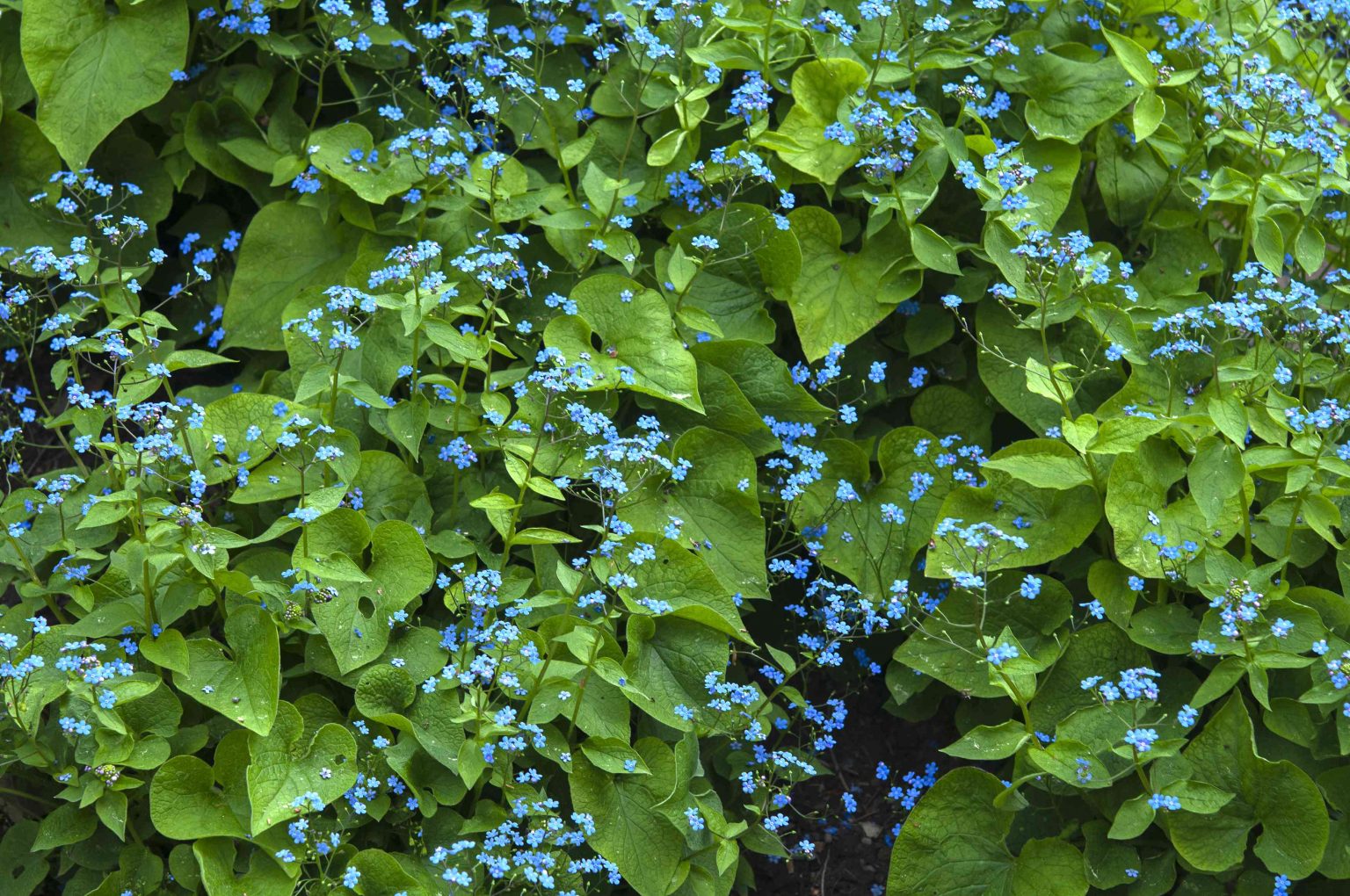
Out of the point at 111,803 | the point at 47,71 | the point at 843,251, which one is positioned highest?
the point at 47,71

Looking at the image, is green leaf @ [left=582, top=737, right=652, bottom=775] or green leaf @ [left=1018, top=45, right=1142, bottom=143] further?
green leaf @ [left=1018, top=45, right=1142, bottom=143]

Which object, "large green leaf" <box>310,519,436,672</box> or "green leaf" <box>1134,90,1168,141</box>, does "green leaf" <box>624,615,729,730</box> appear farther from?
"green leaf" <box>1134,90,1168,141</box>

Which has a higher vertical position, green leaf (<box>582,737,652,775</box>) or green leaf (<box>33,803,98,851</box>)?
green leaf (<box>582,737,652,775</box>)

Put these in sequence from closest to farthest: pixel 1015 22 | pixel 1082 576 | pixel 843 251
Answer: pixel 1082 576
pixel 843 251
pixel 1015 22

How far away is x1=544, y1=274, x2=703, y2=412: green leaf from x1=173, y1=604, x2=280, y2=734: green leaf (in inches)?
38.7

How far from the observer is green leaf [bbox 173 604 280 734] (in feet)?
9.25

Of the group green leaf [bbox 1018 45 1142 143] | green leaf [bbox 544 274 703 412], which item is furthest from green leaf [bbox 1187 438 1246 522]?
green leaf [bbox 544 274 703 412]

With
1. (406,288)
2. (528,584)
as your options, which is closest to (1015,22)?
(406,288)

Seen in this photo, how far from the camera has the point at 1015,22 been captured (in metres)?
4.08

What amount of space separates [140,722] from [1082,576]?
7.64 ft

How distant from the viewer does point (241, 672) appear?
2912 mm

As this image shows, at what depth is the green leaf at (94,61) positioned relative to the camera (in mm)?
3799

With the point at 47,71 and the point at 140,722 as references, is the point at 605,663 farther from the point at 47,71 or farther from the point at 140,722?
the point at 47,71

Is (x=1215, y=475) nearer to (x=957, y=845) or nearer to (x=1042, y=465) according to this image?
(x=1042, y=465)
